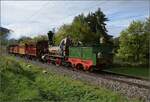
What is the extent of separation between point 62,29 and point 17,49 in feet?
73.5

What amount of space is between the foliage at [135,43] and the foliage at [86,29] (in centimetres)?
645

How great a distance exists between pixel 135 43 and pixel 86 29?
54.5ft

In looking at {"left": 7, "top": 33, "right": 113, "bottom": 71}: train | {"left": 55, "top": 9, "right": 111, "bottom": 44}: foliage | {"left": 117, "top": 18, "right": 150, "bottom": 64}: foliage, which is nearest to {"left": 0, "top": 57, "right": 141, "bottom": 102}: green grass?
{"left": 7, "top": 33, "right": 113, "bottom": 71}: train

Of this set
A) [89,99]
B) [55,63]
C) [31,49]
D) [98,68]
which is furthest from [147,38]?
[89,99]

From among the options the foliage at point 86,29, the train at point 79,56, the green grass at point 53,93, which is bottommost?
the green grass at point 53,93

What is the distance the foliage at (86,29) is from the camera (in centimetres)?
6638

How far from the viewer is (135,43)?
53.9m

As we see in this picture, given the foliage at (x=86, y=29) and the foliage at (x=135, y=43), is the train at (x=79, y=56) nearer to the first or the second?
the foliage at (x=86, y=29)

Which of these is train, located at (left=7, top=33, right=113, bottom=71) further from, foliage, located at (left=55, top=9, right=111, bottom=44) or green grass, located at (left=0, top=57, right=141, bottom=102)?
foliage, located at (left=55, top=9, right=111, bottom=44)

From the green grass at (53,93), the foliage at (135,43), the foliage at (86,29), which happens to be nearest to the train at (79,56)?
the green grass at (53,93)

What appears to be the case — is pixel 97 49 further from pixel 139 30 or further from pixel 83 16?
pixel 83 16

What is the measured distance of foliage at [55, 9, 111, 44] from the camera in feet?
218

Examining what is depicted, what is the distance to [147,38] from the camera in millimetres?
53031

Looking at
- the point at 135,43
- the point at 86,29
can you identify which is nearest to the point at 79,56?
the point at 135,43
